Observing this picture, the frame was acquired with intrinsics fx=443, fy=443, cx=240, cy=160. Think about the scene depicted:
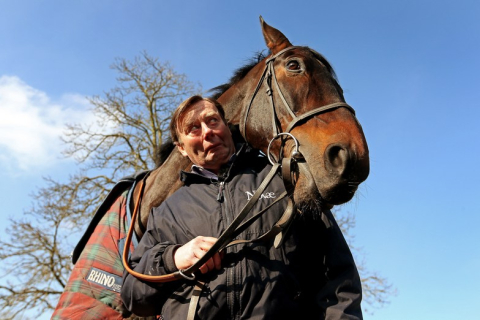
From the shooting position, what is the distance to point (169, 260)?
209cm

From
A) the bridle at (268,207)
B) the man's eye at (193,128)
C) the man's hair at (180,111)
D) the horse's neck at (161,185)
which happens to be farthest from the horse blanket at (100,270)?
the man's eye at (193,128)

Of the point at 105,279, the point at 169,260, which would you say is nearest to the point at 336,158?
the point at 169,260

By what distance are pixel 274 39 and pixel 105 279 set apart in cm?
219

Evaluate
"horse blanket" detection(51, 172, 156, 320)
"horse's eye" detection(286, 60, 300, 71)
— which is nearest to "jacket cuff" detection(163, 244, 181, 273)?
"horse blanket" detection(51, 172, 156, 320)

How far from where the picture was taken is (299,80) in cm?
293

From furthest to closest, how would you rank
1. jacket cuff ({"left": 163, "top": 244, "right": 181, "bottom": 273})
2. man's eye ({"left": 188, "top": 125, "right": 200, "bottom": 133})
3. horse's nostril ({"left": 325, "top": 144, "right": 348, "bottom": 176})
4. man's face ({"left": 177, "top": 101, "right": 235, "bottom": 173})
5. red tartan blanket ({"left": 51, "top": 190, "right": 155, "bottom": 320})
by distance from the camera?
red tartan blanket ({"left": 51, "top": 190, "right": 155, "bottom": 320}) → man's eye ({"left": 188, "top": 125, "right": 200, "bottom": 133}) → man's face ({"left": 177, "top": 101, "right": 235, "bottom": 173}) → horse's nostril ({"left": 325, "top": 144, "right": 348, "bottom": 176}) → jacket cuff ({"left": 163, "top": 244, "right": 181, "bottom": 273})

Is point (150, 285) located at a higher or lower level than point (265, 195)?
lower

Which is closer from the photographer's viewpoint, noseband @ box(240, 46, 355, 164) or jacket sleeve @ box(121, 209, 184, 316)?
jacket sleeve @ box(121, 209, 184, 316)

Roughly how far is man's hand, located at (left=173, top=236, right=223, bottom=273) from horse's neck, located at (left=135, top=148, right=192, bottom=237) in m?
1.21

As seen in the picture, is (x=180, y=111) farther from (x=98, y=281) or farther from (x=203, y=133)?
(x=98, y=281)

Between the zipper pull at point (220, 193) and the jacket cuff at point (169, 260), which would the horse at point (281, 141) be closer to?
the zipper pull at point (220, 193)

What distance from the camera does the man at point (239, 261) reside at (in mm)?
1965

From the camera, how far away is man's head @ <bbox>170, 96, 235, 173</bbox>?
2607 mm

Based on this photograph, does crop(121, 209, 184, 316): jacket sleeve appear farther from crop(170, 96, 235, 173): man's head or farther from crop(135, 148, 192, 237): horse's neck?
crop(135, 148, 192, 237): horse's neck
